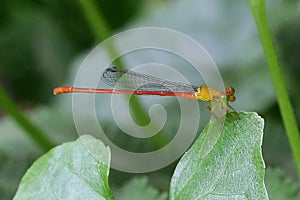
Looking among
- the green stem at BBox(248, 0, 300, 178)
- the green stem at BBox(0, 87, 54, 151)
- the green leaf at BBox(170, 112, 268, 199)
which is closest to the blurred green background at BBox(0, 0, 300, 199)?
the green stem at BBox(0, 87, 54, 151)

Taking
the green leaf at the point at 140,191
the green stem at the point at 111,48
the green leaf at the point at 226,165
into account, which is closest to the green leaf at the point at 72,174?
the green leaf at the point at 226,165

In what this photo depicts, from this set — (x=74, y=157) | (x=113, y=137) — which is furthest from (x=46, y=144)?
(x=74, y=157)

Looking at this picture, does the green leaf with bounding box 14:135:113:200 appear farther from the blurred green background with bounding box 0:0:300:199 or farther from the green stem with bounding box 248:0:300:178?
the blurred green background with bounding box 0:0:300:199

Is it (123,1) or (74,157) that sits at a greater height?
(123,1)

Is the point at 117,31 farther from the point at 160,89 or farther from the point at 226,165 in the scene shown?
the point at 226,165

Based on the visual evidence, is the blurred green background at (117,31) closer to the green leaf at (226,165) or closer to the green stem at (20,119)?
the green stem at (20,119)

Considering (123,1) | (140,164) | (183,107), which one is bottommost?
(140,164)

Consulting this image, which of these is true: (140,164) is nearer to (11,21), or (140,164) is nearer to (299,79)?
(299,79)
